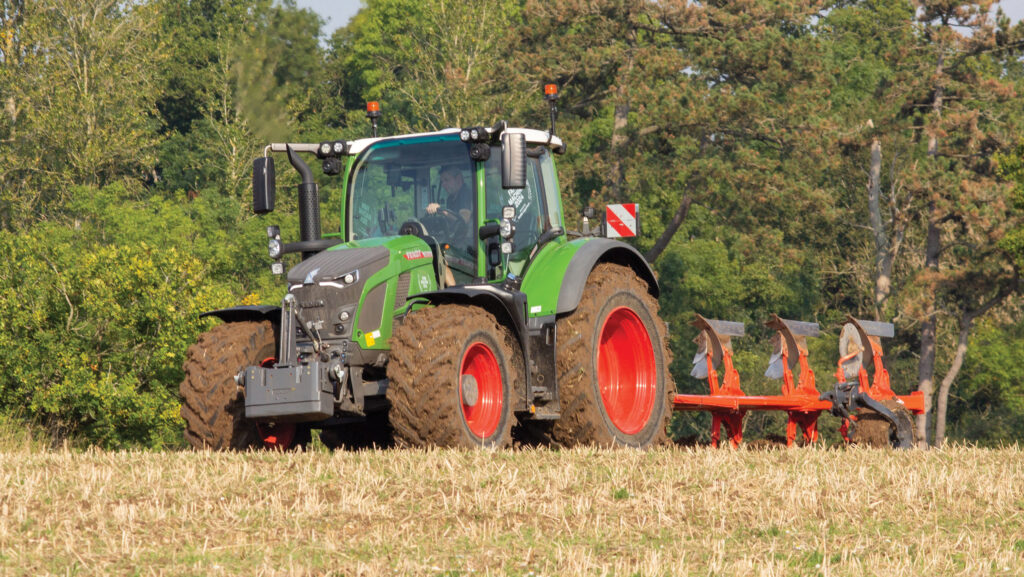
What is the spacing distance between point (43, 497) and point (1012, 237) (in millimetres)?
31387

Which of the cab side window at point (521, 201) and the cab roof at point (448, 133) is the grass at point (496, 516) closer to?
the cab side window at point (521, 201)

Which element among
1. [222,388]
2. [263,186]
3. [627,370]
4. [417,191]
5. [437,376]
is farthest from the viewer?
[627,370]

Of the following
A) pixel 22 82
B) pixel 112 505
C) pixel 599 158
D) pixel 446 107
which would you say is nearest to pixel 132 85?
pixel 22 82

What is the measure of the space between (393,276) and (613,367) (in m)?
2.50

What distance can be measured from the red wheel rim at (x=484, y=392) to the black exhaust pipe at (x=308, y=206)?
1.89 metres

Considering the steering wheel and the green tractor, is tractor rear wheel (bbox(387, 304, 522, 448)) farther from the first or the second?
the steering wheel

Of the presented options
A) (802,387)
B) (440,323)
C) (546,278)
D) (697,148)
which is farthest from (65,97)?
(440,323)

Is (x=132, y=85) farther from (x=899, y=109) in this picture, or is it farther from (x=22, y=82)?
(x=899, y=109)

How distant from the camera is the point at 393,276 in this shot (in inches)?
389

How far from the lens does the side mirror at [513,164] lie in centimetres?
952

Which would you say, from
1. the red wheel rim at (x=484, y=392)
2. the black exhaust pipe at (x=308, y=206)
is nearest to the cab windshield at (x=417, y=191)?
the black exhaust pipe at (x=308, y=206)

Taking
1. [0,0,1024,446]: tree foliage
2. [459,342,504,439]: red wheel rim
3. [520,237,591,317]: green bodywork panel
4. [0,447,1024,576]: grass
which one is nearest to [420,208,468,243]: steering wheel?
[520,237,591,317]: green bodywork panel

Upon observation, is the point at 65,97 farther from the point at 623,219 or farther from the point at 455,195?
the point at 455,195

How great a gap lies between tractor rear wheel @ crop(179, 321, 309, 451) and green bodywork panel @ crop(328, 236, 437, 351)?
2.56 feet
